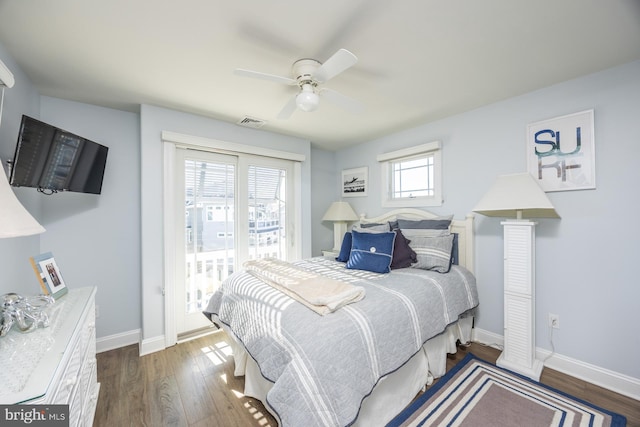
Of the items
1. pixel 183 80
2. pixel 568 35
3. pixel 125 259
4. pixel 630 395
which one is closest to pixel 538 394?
pixel 630 395

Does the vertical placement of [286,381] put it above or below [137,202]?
below

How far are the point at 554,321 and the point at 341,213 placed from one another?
2.51m

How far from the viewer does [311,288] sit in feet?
5.75

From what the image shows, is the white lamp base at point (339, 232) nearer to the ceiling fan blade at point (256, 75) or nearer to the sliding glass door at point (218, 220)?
the sliding glass door at point (218, 220)

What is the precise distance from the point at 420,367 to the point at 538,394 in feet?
2.82

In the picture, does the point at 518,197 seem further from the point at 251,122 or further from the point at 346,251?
the point at 251,122

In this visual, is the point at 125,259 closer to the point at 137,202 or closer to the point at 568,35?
the point at 137,202

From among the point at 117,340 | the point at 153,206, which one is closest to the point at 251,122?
the point at 153,206

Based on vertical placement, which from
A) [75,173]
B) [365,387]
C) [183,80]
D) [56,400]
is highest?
[183,80]

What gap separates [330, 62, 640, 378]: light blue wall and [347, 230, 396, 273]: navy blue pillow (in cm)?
103

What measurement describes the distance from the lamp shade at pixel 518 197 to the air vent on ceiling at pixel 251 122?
244cm

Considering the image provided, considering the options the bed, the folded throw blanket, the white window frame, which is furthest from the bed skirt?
the white window frame

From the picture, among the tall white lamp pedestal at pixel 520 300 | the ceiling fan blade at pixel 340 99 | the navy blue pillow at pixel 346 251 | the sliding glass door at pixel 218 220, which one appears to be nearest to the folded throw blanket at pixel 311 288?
the navy blue pillow at pixel 346 251

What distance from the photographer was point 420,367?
1.92 m
